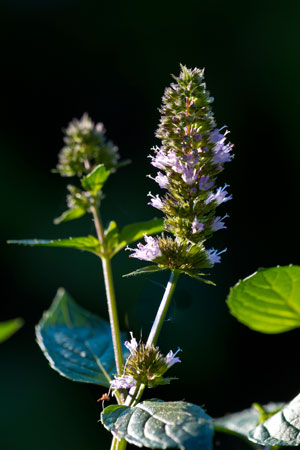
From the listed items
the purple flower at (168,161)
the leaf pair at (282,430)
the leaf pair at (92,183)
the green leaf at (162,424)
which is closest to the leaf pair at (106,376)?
the green leaf at (162,424)

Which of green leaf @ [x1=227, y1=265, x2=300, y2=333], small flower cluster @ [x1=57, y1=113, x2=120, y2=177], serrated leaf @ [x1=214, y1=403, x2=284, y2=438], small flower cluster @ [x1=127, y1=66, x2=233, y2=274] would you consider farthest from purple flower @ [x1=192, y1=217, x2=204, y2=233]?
small flower cluster @ [x1=57, y1=113, x2=120, y2=177]

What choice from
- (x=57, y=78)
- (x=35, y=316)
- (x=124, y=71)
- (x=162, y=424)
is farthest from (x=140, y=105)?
(x=162, y=424)

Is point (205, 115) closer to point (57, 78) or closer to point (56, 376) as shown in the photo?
point (56, 376)

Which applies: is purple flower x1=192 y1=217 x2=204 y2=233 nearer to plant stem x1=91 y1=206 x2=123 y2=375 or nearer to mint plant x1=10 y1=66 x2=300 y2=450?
mint plant x1=10 y1=66 x2=300 y2=450

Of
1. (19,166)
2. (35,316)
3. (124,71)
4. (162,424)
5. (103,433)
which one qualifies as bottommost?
(103,433)

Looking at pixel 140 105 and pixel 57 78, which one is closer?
pixel 140 105

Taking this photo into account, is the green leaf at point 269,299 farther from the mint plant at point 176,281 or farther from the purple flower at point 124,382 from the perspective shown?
the purple flower at point 124,382
